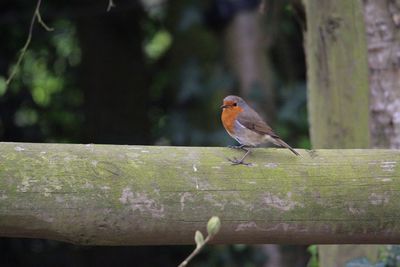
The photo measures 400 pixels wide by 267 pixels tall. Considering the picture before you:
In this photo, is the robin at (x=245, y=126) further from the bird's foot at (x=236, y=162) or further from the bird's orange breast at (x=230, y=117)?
the bird's foot at (x=236, y=162)

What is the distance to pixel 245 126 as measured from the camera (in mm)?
3564

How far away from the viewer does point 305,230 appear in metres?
2.35

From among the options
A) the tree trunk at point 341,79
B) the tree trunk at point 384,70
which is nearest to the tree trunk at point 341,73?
the tree trunk at point 341,79

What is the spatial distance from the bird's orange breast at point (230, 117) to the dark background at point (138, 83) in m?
1.70

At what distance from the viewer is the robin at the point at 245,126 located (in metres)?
3.48

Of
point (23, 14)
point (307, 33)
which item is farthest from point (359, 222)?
point (23, 14)

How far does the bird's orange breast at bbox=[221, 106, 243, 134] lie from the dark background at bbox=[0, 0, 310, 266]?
170cm

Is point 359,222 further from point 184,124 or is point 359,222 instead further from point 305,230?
point 184,124

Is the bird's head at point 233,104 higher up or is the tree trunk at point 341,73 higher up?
the tree trunk at point 341,73

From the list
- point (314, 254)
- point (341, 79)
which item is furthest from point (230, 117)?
point (314, 254)

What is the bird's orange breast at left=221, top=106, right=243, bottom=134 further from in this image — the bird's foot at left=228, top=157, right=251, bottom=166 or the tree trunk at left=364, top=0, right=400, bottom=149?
the bird's foot at left=228, top=157, right=251, bottom=166

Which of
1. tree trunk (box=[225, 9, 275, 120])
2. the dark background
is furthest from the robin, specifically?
tree trunk (box=[225, 9, 275, 120])

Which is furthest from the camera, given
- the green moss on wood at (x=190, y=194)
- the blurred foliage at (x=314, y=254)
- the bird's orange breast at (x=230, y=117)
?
the blurred foliage at (x=314, y=254)

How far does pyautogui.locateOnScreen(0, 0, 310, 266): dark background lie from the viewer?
19.8 ft
